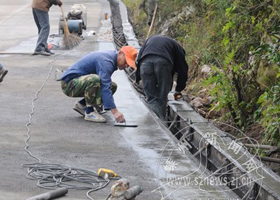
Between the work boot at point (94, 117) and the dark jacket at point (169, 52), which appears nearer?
the work boot at point (94, 117)

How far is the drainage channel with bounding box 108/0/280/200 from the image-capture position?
7555 mm

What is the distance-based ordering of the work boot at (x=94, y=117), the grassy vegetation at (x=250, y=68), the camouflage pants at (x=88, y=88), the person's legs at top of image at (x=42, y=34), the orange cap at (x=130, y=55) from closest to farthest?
the orange cap at (x=130, y=55) → the grassy vegetation at (x=250, y=68) → the camouflage pants at (x=88, y=88) → the work boot at (x=94, y=117) → the person's legs at top of image at (x=42, y=34)

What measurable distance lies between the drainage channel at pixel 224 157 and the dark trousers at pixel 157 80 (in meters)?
0.28

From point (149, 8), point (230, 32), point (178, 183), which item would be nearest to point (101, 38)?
point (149, 8)

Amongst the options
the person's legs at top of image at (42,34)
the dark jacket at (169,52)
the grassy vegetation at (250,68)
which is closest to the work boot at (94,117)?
the dark jacket at (169,52)

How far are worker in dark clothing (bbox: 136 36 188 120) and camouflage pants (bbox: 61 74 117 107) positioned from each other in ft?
5.37

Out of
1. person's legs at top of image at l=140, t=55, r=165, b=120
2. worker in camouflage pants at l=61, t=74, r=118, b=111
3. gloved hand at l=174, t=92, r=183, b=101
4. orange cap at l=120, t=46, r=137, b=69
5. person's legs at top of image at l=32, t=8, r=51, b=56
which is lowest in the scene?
person's legs at top of image at l=32, t=8, r=51, b=56

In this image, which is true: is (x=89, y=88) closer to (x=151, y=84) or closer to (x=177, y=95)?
(x=151, y=84)

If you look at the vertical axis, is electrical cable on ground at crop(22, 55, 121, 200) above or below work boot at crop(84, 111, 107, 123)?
above

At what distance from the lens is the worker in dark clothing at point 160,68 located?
11438 mm

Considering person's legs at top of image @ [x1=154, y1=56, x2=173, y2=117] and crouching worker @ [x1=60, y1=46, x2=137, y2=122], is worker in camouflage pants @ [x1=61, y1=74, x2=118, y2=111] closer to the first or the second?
crouching worker @ [x1=60, y1=46, x2=137, y2=122]

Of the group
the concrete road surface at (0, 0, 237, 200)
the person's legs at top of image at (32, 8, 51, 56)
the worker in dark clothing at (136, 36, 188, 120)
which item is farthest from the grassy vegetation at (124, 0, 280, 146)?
the person's legs at top of image at (32, 8, 51, 56)

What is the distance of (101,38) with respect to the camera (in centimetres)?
2167

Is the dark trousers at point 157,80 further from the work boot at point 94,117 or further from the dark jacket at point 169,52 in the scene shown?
the work boot at point 94,117
